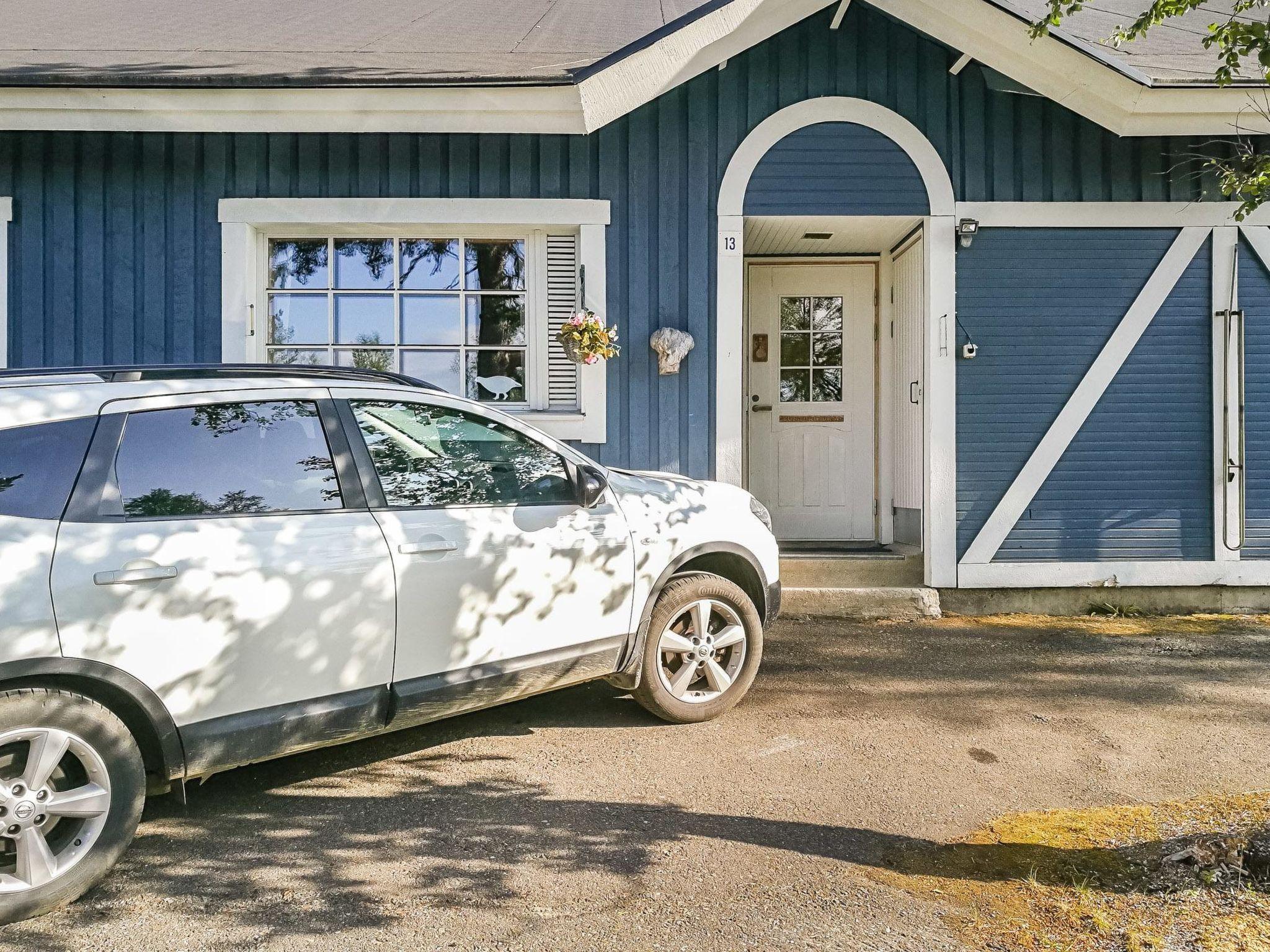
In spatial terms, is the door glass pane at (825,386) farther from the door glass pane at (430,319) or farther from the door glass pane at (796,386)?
the door glass pane at (430,319)

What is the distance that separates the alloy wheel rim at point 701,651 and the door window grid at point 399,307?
10.4ft

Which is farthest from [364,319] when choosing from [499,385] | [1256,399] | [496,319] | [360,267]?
[1256,399]

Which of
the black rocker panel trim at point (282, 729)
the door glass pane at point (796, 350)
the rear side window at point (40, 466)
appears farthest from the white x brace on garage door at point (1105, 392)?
the rear side window at point (40, 466)

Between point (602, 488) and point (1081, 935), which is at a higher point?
point (602, 488)

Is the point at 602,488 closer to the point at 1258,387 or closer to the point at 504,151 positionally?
the point at 504,151

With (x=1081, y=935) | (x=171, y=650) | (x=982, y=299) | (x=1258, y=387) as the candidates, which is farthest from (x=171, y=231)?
(x=1258, y=387)

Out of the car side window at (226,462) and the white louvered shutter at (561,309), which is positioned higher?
the white louvered shutter at (561,309)

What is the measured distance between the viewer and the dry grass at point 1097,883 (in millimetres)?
2352

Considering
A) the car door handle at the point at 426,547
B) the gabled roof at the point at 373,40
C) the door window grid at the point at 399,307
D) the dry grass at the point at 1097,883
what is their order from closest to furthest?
the dry grass at the point at 1097,883 < the car door handle at the point at 426,547 < the gabled roof at the point at 373,40 < the door window grid at the point at 399,307

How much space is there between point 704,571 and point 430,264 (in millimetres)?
3881

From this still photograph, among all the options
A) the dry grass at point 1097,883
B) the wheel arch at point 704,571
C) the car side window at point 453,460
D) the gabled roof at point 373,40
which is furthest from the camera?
the gabled roof at point 373,40

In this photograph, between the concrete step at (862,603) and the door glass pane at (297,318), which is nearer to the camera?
the concrete step at (862,603)

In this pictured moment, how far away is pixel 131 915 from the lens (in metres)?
Result: 2.50

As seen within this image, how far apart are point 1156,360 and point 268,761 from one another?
22.4 ft
